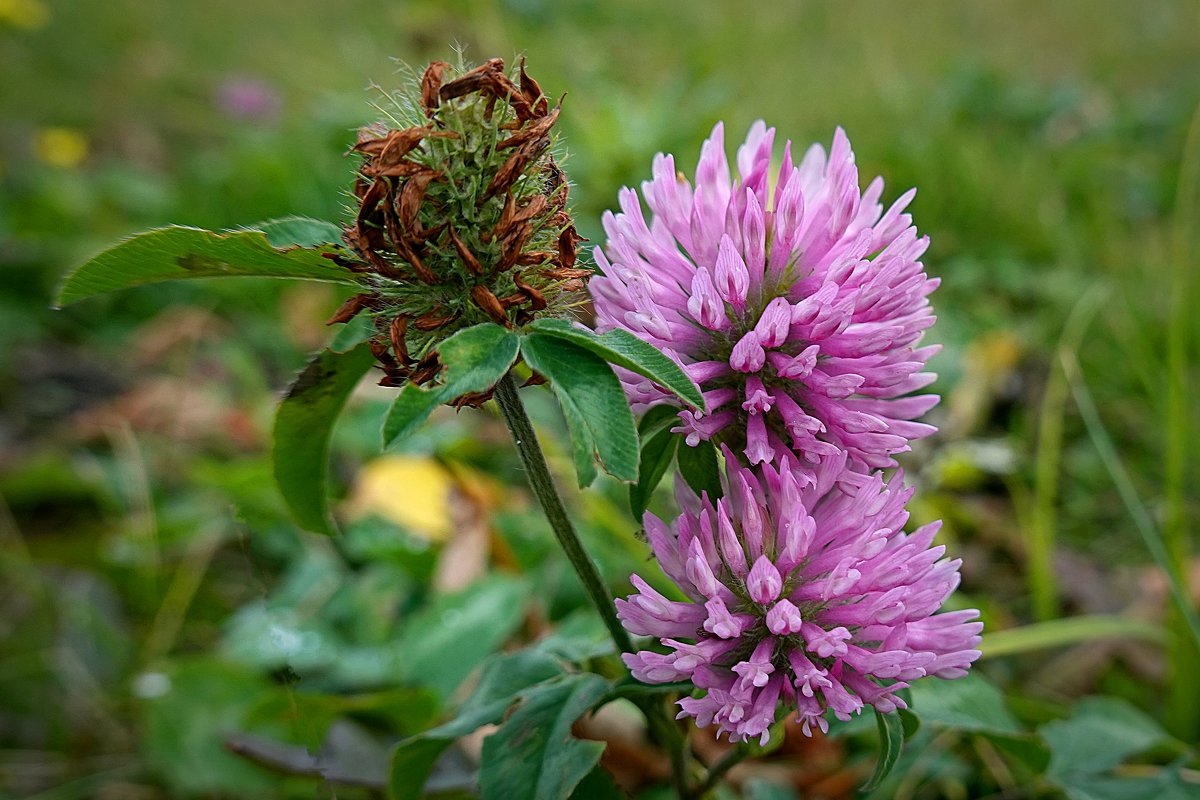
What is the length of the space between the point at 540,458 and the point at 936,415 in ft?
5.83

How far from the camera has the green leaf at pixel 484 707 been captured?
99 cm

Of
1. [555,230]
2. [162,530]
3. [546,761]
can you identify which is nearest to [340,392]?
[555,230]

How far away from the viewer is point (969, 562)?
84.3 inches

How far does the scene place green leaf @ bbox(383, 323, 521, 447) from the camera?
0.72 m

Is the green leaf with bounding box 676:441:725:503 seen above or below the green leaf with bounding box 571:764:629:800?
above

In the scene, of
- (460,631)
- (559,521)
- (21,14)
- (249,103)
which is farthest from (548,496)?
(21,14)

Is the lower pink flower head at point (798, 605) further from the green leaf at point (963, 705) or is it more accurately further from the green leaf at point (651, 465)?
the green leaf at point (963, 705)

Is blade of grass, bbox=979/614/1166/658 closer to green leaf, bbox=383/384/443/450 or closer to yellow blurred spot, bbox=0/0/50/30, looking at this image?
green leaf, bbox=383/384/443/450

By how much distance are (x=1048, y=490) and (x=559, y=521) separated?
1.49m

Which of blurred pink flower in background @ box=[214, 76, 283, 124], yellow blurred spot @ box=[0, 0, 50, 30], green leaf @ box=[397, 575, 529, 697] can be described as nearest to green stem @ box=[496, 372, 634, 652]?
green leaf @ box=[397, 575, 529, 697]

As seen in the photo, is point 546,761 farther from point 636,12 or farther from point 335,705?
point 636,12

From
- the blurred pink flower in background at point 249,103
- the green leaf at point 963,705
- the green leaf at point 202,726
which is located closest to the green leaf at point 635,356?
the green leaf at point 963,705

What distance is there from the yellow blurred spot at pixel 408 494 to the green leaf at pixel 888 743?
1.31 meters

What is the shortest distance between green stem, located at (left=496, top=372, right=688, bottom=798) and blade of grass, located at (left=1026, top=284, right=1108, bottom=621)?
110cm
